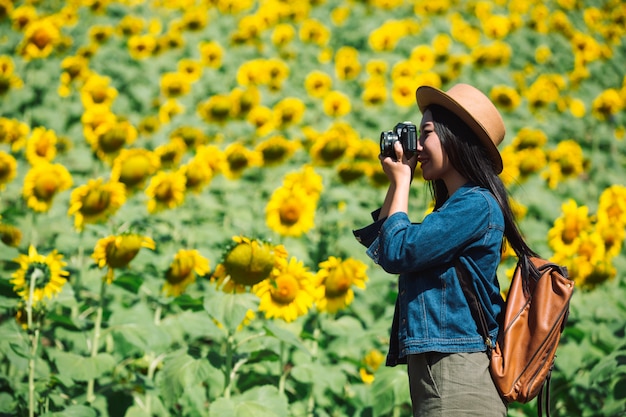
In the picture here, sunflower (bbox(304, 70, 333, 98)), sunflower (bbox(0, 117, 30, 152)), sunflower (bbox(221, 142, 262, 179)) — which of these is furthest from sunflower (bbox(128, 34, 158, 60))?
sunflower (bbox(221, 142, 262, 179))

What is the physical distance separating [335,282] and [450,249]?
101 centimetres

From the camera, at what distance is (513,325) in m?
1.71

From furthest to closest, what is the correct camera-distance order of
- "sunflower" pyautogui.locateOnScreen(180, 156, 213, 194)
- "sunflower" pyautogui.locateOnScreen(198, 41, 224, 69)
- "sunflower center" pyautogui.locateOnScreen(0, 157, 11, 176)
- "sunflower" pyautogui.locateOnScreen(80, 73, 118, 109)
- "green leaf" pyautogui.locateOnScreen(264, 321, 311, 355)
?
"sunflower" pyautogui.locateOnScreen(198, 41, 224, 69)
"sunflower" pyautogui.locateOnScreen(80, 73, 118, 109)
"sunflower" pyautogui.locateOnScreen(180, 156, 213, 194)
"sunflower center" pyautogui.locateOnScreen(0, 157, 11, 176)
"green leaf" pyautogui.locateOnScreen(264, 321, 311, 355)

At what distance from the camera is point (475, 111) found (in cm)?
183

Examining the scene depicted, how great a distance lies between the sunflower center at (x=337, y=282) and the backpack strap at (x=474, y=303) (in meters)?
0.94

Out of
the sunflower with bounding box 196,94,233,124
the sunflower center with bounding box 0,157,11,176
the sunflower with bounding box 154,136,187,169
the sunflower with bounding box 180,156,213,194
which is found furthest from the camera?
the sunflower with bounding box 196,94,233,124

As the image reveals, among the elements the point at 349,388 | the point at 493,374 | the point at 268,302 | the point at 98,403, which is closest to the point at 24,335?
the point at 98,403

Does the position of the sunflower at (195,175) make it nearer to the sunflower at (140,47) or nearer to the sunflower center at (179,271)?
the sunflower center at (179,271)

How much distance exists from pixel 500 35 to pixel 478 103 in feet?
19.6

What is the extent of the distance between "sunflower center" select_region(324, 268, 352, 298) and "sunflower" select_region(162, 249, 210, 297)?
0.50m

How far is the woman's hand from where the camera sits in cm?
182

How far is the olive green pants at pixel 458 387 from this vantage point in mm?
1679

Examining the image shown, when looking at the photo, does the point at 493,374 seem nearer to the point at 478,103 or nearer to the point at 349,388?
the point at 478,103

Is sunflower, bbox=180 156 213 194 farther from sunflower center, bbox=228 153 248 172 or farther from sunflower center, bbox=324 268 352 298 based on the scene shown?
sunflower center, bbox=324 268 352 298
